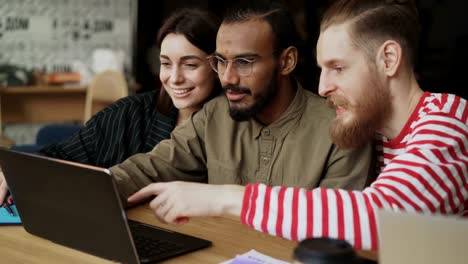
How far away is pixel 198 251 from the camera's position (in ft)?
4.20

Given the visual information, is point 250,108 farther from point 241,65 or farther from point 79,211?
point 79,211

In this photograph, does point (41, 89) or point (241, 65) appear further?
point (41, 89)

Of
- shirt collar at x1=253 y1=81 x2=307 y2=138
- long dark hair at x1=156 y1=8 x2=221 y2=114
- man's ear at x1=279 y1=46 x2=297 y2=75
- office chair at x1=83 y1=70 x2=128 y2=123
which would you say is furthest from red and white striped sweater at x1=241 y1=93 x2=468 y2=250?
office chair at x1=83 y1=70 x2=128 y2=123

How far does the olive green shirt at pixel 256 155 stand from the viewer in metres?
1.66

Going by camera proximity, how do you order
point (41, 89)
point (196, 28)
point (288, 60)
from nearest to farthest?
point (288, 60) → point (196, 28) → point (41, 89)

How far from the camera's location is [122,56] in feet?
18.0

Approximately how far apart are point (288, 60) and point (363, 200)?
777 millimetres

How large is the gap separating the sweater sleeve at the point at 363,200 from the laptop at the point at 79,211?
0.21 m

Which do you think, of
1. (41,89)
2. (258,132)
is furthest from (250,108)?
(41,89)

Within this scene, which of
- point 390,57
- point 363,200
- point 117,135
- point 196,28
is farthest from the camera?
point 117,135

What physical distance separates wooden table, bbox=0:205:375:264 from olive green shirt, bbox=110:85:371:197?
26cm

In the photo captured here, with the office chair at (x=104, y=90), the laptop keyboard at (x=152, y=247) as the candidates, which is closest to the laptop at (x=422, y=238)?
the laptop keyboard at (x=152, y=247)

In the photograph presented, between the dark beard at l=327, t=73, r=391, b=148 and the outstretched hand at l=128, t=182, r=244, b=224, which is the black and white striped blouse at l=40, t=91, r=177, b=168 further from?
the outstretched hand at l=128, t=182, r=244, b=224

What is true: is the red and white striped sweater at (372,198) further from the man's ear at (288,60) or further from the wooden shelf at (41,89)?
the wooden shelf at (41,89)
